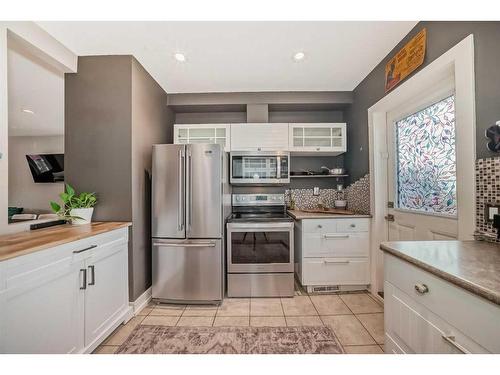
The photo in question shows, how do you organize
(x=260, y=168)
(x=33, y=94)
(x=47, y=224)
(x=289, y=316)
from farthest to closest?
1. (x=260, y=168)
2. (x=33, y=94)
3. (x=289, y=316)
4. (x=47, y=224)

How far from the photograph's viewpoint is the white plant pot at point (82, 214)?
1764 mm

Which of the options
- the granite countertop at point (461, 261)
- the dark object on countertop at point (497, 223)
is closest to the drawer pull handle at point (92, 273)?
the granite countertop at point (461, 261)

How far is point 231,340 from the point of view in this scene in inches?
63.2

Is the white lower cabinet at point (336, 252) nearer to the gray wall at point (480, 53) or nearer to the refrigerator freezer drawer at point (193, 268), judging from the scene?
the refrigerator freezer drawer at point (193, 268)

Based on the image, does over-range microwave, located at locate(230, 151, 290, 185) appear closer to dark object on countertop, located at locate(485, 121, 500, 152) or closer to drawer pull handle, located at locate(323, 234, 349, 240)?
drawer pull handle, located at locate(323, 234, 349, 240)

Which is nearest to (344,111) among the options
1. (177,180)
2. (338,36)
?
(338,36)

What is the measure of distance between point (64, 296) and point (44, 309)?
0.11m

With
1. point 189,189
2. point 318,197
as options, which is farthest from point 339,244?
point 189,189

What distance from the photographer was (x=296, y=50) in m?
1.88

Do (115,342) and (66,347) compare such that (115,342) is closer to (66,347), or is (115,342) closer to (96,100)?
(66,347)

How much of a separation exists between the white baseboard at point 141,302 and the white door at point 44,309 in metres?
0.60

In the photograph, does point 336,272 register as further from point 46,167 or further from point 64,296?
point 46,167

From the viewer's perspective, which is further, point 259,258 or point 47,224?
point 259,258

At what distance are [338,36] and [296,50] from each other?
36 cm
